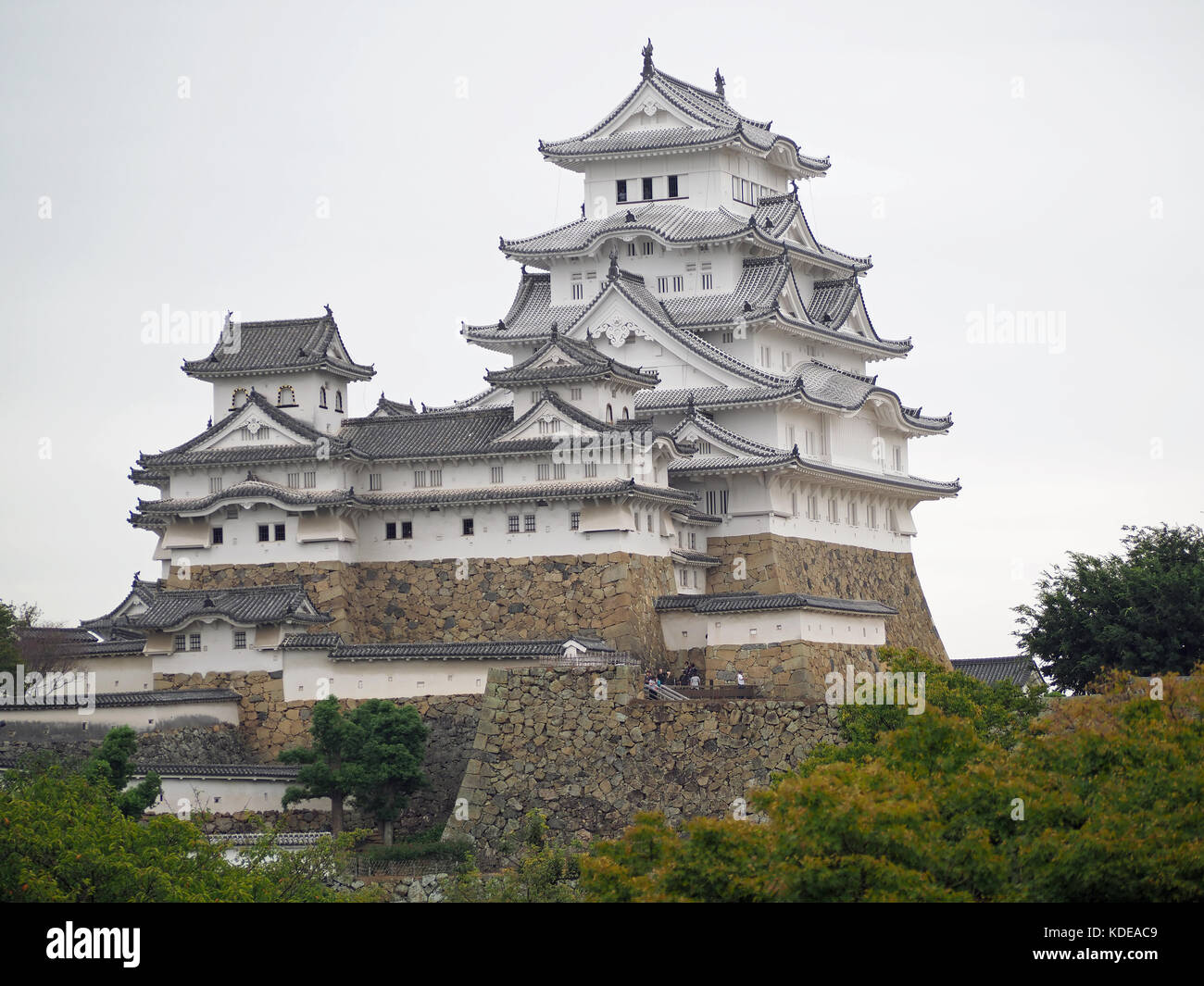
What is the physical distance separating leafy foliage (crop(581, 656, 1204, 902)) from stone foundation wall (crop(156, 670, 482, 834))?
51.0ft

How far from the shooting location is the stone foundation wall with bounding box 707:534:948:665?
194 ft

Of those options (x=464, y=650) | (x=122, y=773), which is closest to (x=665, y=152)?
(x=464, y=650)

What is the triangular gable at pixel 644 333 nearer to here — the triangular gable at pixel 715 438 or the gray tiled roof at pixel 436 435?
the triangular gable at pixel 715 438

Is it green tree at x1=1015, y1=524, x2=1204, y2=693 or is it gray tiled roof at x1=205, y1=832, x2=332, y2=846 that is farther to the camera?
green tree at x1=1015, y1=524, x2=1204, y2=693

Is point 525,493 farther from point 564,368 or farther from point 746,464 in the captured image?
point 746,464

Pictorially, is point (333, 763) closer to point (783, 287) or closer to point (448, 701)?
point (448, 701)

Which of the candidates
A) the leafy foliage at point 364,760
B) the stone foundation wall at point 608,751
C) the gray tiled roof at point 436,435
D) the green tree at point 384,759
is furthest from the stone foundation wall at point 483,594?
the leafy foliage at point 364,760

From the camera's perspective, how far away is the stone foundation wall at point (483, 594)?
53.3m

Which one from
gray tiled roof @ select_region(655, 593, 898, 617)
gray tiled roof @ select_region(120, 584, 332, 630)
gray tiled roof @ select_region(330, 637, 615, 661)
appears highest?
gray tiled roof @ select_region(120, 584, 332, 630)

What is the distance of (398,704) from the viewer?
50719mm

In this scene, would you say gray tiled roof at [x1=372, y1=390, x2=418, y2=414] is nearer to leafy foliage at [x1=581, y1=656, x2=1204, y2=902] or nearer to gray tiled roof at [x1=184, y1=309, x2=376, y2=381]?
gray tiled roof at [x1=184, y1=309, x2=376, y2=381]

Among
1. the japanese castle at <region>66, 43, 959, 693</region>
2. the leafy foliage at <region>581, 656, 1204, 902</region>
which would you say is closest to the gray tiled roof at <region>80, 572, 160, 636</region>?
the japanese castle at <region>66, 43, 959, 693</region>

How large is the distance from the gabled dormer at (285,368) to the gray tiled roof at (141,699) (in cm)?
873
